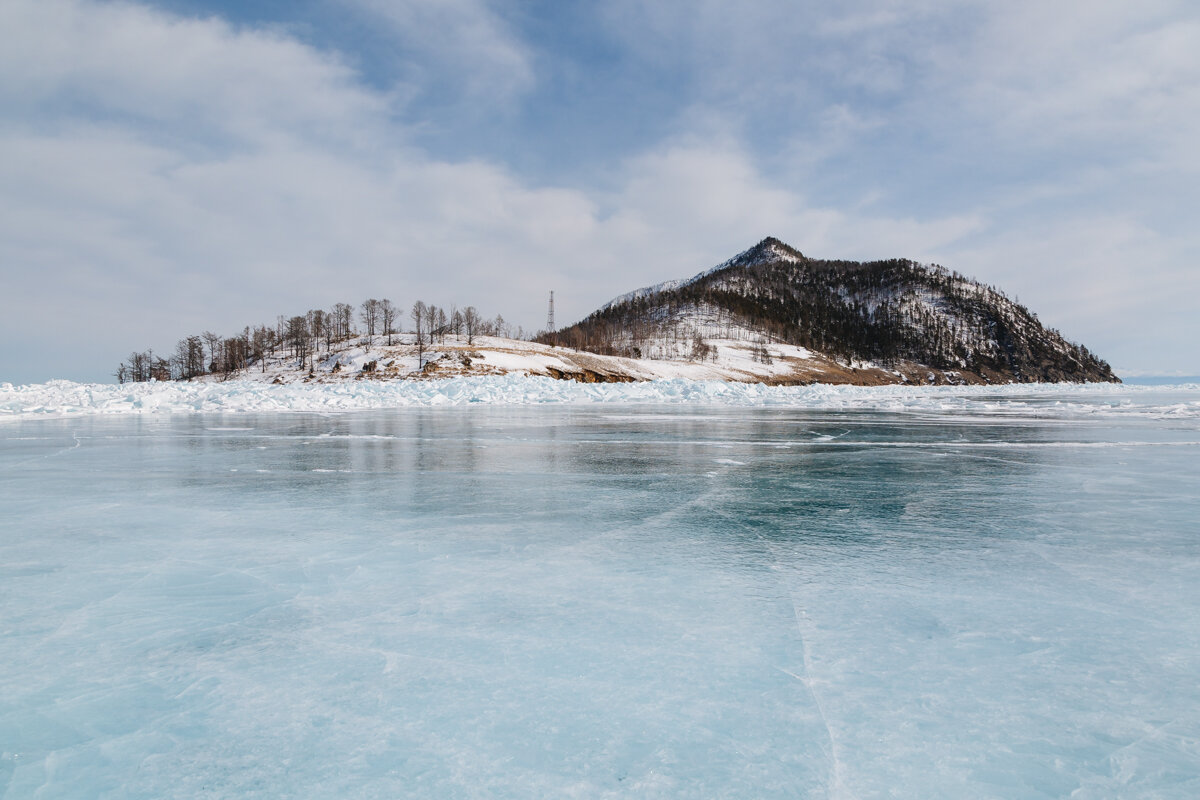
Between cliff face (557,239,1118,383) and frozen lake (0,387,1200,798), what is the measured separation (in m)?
119

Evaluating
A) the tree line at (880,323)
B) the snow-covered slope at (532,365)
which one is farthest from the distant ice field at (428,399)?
the tree line at (880,323)

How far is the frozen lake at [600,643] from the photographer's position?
74.0 inches

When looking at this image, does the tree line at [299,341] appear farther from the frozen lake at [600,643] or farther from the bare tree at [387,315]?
the frozen lake at [600,643]

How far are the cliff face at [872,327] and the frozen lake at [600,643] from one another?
119 metres

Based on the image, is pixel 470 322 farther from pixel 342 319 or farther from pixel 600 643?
pixel 600 643

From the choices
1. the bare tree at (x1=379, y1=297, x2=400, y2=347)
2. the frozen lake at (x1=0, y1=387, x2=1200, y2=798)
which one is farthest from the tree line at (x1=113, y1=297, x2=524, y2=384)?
the frozen lake at (x1=0, y1=387, x2=1200, y2=798)

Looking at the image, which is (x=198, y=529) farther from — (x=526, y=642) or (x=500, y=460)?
(x=500, y=460)

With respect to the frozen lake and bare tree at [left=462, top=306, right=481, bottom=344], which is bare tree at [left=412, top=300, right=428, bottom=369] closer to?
bare tree at [left=462, top=306, right=481, bottom=344]

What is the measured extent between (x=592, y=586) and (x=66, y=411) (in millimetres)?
23046

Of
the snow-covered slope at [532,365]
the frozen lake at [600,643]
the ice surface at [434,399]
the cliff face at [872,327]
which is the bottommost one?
the frozen lake at [600,643]

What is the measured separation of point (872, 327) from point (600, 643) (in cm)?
18518

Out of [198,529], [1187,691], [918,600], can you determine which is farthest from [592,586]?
[198,529]

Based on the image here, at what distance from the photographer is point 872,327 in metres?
173

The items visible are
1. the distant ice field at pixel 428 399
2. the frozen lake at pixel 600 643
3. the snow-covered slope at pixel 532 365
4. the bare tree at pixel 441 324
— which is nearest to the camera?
the frozen lake at pixel 600 643
